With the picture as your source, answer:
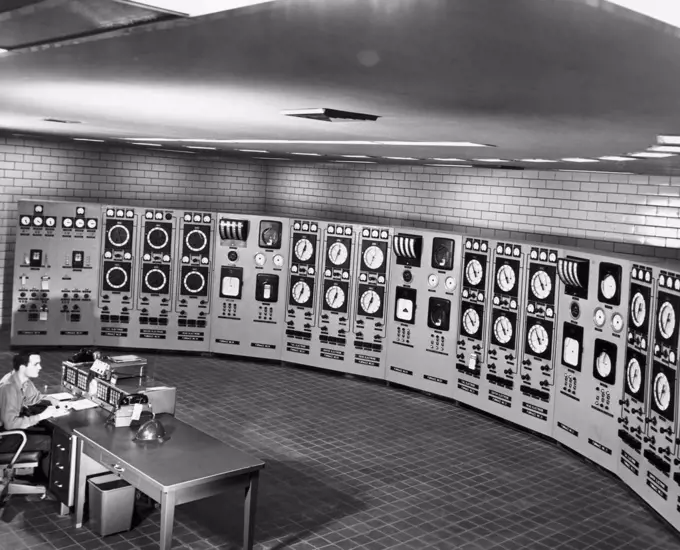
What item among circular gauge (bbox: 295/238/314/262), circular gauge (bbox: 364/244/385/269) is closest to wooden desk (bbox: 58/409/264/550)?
circular gauge (bbox: 364/244/385/269)

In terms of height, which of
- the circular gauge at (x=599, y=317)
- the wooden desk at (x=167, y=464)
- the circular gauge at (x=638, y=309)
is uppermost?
the circular gauge at (x=638, y=309)

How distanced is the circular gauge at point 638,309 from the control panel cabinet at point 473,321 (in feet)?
7.78

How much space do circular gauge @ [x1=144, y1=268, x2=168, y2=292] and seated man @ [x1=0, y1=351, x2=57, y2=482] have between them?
5480mm

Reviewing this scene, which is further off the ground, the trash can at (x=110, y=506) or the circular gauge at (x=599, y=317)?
the circular gauge at (x=599, y=317)

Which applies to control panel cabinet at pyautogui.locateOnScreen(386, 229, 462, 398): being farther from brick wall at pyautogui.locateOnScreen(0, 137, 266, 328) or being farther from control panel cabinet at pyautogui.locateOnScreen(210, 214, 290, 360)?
brick wall at pyautogui.locateOnScreen(0, 137, 266, 328)

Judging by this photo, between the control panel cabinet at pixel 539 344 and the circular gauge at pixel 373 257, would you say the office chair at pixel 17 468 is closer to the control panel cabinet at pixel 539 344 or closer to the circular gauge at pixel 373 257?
the control panel cabinet at pixel 539 344

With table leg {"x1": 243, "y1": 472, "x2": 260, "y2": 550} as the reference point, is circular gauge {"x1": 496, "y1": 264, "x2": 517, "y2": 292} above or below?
above

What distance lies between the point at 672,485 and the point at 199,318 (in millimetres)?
7699

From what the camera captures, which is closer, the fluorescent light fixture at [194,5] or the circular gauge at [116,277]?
the fluorescent light fixture at [194,5]

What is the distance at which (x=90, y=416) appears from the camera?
251 inches

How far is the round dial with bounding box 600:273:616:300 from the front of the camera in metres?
8.09

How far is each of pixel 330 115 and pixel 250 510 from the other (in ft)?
9.56

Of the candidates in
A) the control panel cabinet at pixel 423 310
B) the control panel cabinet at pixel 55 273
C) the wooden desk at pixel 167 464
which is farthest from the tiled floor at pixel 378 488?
the control panel cabinet at pixel 55 273

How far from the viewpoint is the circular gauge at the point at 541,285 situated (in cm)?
907
